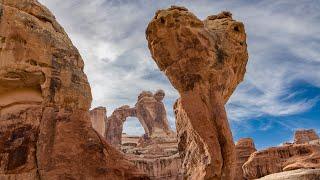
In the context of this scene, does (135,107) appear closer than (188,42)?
No

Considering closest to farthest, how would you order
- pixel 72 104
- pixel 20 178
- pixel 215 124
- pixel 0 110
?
1. pixel 20 178
2. pixel 0 110
3. pixel 72 104
4. pixel 215 124

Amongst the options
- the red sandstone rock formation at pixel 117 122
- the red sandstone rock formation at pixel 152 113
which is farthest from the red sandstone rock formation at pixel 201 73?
the red sandstone rock formation at pixel 117 122

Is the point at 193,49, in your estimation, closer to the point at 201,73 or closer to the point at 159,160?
the point at 201,73

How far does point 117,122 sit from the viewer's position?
190ft

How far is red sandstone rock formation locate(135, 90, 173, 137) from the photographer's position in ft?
182

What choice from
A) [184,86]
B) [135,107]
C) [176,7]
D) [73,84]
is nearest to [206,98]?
[184,86]

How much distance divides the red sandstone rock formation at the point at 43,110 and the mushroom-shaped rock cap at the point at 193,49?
3880 mm

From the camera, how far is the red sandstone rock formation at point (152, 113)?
5559 cm

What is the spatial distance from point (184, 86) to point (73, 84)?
14.4 ft

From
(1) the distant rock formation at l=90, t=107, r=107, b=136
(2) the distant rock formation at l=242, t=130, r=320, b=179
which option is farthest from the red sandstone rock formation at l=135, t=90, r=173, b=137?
(2) the distant rock formation at l=242, t=130, r=320, b=179

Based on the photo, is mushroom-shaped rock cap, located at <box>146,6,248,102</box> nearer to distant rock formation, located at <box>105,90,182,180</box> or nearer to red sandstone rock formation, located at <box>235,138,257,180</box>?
red sandstone rock formation, located at <box>235,138,257,180</box>

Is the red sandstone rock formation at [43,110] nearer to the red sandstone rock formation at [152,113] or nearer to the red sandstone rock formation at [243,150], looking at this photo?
the red sandstone rock formation at [243,150]

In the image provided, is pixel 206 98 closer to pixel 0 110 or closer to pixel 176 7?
pixel 176 7

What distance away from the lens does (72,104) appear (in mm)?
9438
